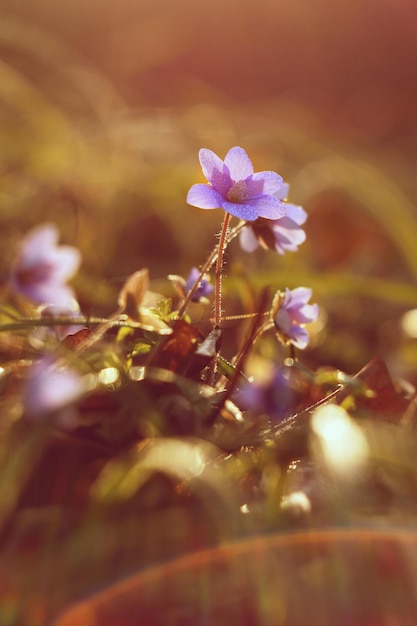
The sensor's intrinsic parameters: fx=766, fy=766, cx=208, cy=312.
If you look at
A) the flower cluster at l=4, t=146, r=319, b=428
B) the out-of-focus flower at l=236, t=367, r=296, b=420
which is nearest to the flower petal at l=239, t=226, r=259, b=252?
the flower cluster at l=4, t=146, r=319, b=428

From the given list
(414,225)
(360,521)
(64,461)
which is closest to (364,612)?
(360,521)

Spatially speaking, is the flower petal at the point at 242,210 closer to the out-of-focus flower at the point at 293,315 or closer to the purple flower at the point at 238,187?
the purple flower at the point at 238,187

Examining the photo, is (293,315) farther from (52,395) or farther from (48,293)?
(48,293)

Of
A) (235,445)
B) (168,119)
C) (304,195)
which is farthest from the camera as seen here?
(168,119)

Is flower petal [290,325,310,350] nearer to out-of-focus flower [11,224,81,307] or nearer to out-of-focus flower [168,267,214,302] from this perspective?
out-of-focus flower [168,267,214,302]

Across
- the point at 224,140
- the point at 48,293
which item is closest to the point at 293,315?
the point at 48,293

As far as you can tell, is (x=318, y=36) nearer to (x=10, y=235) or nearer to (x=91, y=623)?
(x=10, y=235)
